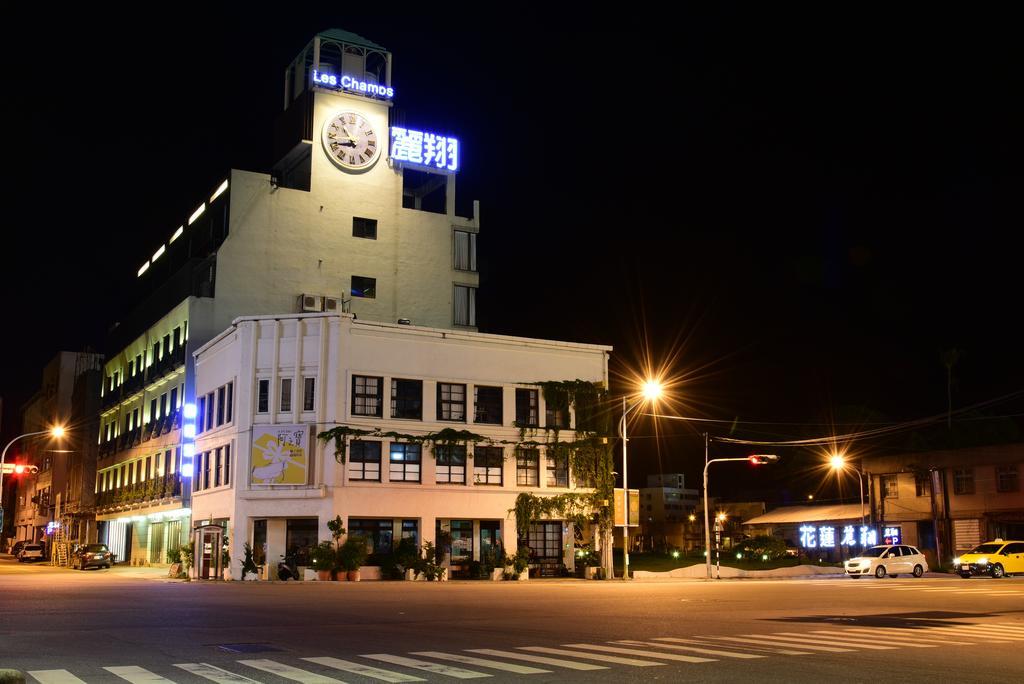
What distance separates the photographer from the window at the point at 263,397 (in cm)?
5222

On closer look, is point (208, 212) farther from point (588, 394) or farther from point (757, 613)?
point (757, 613)

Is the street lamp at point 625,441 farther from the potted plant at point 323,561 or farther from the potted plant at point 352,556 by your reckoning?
the potted plant at point 323,561

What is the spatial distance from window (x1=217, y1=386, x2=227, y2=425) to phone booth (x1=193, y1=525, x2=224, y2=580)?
6.85 m

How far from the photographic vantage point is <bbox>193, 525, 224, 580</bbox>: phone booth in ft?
167

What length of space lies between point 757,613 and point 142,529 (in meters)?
61.9

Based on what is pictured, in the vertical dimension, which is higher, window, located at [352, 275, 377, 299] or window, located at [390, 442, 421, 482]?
window, located at [352, 275, 377, 299]

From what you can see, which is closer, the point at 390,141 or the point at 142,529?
the point at 390,141

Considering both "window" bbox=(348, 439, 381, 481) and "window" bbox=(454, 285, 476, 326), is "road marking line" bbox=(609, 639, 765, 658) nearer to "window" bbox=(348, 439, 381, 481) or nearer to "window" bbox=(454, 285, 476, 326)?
"window" bbox=(348, 439, 381, 481)

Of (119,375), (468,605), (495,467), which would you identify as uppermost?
(119,375)

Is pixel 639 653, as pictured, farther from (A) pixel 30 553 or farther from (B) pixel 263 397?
(A) pixel 30 553

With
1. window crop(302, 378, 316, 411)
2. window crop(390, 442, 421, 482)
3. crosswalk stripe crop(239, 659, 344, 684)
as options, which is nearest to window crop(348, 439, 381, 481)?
window crop(390, 442, 421, 482)

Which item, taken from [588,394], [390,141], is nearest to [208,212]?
[390,141]

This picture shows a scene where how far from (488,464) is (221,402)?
15287mm

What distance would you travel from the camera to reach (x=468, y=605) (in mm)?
28281
